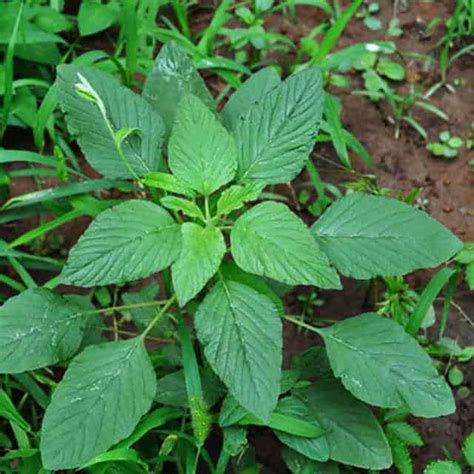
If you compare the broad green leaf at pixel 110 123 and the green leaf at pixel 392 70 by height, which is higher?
the broad green leaf at pixel 110 123

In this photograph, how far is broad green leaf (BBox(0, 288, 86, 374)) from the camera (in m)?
1.69

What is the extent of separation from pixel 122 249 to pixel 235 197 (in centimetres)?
25

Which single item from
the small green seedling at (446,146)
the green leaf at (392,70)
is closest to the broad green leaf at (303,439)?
the small green seedling at (446,146)

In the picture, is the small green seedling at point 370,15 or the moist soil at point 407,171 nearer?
the moist soil at point 407,171

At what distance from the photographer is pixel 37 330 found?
1731 mm

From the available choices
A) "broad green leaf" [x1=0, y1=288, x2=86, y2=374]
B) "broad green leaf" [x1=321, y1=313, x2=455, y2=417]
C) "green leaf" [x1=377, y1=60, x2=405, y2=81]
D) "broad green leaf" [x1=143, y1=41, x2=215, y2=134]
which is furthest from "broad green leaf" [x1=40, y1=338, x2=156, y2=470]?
"green leaf" [x1=377, y1=60, x2=405, y2=81]

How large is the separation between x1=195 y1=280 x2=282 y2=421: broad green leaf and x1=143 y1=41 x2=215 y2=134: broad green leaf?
0.45 m

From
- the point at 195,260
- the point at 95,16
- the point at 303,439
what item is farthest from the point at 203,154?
the point at 95,16

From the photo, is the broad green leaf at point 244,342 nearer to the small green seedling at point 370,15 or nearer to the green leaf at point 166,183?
the green leaf at point 166,183

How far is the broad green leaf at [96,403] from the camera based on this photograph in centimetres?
159

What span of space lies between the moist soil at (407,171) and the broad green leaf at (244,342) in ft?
1.61

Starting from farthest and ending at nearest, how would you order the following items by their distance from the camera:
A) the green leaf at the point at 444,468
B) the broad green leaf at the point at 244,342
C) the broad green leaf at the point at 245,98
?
the broad green leaf at the point at 245,98 < the green leaf at the point at 444,468 < the broad green leaf at the point at 244,342

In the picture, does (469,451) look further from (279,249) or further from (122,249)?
(122,249)

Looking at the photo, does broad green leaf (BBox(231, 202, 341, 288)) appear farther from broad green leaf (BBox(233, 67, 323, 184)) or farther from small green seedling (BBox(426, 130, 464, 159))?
small green seedling (BBox(426, 130, 464, 159))
